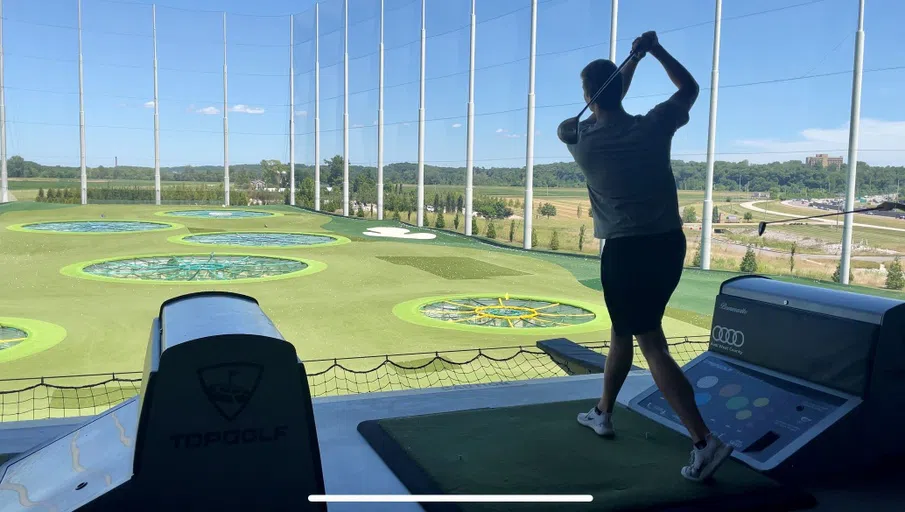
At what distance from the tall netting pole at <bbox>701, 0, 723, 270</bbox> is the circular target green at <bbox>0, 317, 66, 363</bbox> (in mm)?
8003

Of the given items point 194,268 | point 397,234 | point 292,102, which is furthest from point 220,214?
point 194,268

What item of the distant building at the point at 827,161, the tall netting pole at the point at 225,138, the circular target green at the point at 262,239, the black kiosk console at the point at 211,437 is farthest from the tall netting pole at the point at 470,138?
the black kiosk console at the point at 211,437

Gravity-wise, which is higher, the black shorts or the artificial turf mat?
the black shorts

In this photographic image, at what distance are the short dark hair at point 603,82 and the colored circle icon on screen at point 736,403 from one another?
2.92ft

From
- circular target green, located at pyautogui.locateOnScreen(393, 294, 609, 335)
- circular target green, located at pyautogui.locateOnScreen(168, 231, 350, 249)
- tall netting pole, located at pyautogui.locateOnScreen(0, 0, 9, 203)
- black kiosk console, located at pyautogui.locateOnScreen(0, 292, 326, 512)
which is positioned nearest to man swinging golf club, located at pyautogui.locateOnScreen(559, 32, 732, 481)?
black kiosk console, located at pyautogui.locateOnScreen(0, 292, 326, 512)

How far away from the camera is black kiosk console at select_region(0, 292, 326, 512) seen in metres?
1.18

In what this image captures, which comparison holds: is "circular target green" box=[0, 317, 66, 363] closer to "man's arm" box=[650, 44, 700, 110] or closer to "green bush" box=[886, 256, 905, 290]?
"man's arm" box=[650, 44, 700, 110]

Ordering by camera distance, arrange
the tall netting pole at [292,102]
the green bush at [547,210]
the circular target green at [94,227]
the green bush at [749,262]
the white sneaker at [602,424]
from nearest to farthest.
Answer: the white sneaker at [602,424] → the green bush at [749,262] → the green bush at [547,210] → the circular target green at [94,227] → the tall netting pole at [292,102]

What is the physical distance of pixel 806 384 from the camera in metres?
2.07

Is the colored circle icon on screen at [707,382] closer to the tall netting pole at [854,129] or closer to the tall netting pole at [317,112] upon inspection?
the tall netting pole at [854,129]

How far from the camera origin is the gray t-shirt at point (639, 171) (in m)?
1.88

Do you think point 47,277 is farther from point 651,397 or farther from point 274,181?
point 274,181

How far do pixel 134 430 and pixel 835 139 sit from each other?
9526 millimetres

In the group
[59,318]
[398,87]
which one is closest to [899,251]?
[59,318]
